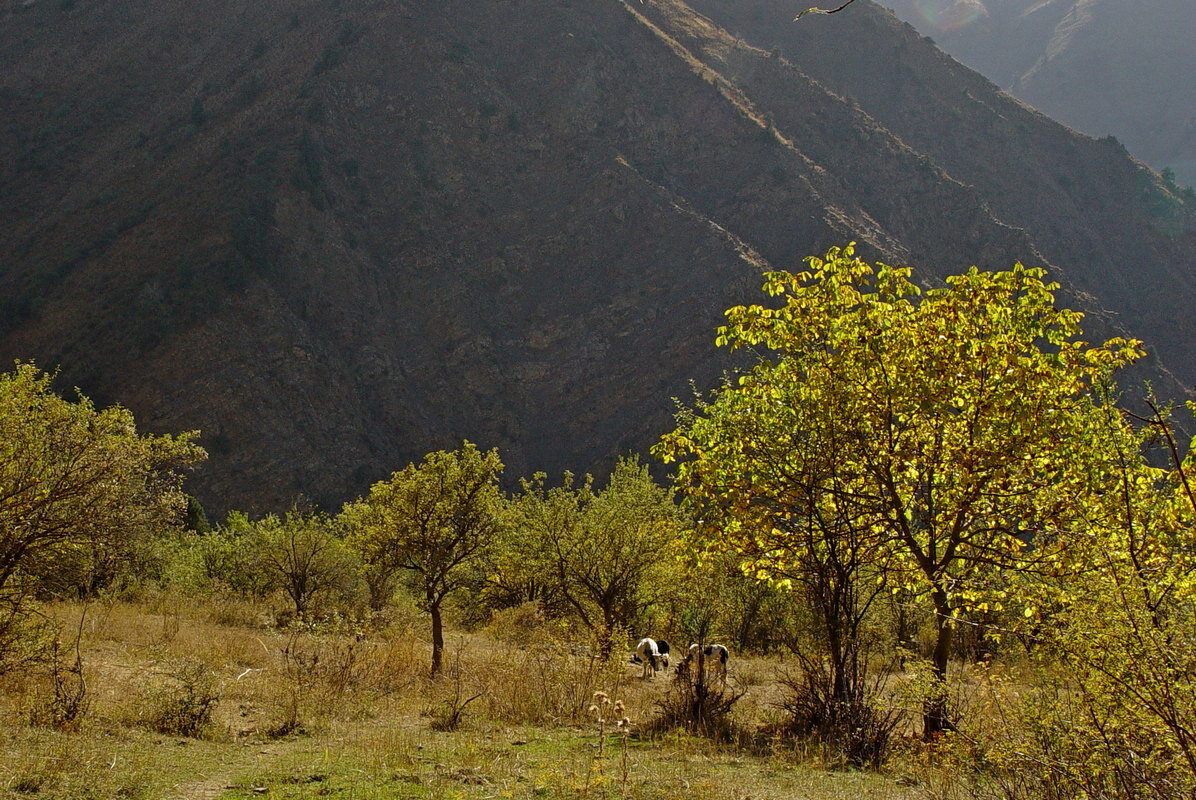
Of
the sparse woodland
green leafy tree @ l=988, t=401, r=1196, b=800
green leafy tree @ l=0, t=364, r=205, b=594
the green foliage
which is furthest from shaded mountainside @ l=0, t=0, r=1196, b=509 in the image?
green leafy tree @ l=988, t=401, r=1196, b=800

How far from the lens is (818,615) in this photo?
35.1ft

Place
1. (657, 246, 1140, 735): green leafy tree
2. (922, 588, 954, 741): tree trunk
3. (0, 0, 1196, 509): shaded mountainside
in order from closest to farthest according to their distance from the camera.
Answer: (922, 588, 954, 741): tree trunk, (657, 246, 1140, 735): green leafy tree, (0, 0, 1196, 509): shaded mountainside

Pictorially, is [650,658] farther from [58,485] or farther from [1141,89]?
[1141,89]

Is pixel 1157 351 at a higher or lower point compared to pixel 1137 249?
lower

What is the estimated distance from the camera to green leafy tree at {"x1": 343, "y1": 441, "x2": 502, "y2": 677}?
16.4 meters

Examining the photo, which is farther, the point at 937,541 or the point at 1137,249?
the point at 1137,249

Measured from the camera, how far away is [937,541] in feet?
30.1

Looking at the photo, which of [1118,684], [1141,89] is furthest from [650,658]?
[1141,89]

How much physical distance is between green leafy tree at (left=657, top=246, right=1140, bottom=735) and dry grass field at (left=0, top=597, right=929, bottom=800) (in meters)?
2.52

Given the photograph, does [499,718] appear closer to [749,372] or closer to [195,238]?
[749,372]

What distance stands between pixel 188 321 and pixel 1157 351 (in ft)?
316

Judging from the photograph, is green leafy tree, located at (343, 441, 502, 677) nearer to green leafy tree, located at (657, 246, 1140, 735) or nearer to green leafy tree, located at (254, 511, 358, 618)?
green leafy tree, located at (657, 246, 1140, 735)

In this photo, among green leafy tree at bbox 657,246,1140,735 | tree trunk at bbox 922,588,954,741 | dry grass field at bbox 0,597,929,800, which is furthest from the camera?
green leafy tree at bbox 657,246,1140,735

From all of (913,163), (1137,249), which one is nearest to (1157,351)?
(1137,249)
